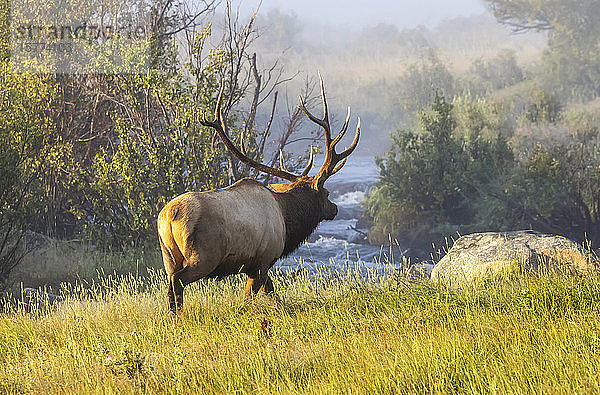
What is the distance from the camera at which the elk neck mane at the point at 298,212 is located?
6.02 m

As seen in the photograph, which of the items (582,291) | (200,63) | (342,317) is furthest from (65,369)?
(200,63)

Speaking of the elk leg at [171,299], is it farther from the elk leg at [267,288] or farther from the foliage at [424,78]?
the foliage at [424,78]

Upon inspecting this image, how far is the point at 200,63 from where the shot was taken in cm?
1107

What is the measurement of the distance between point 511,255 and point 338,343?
3644 millimetres

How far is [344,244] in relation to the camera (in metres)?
20.4

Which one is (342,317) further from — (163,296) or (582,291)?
(163,296)

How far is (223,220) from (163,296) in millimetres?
1976

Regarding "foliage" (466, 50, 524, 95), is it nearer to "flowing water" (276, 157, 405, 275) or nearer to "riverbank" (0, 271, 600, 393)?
"flowing water" (276, 157, 405, 275)

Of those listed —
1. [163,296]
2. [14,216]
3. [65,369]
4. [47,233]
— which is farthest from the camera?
[47,233]

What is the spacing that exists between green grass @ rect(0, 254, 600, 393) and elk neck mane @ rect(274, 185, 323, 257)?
58 centimetres

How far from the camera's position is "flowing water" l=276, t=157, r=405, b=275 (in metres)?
→ 11.9

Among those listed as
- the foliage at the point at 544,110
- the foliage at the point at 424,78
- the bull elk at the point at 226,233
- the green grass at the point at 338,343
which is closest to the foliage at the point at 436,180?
the foliage at the point at 544,110

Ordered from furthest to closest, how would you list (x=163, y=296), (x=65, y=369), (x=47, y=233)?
(x=47, y=233)
(x=163, y=296)
(x=65, y=369)

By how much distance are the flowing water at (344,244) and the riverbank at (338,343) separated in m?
1.14
